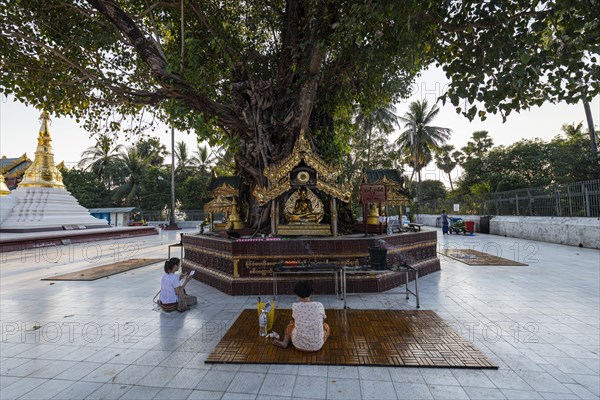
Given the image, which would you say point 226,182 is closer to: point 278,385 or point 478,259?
point 278,385

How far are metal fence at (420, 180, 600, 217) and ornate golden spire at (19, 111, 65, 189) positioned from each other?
31.6 meters

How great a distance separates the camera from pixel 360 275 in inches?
264

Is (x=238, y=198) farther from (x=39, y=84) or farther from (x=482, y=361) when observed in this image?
(x=482, y=361)

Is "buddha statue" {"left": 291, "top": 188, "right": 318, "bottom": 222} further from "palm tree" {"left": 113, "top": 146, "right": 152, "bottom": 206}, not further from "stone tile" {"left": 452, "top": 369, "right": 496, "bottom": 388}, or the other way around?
"palm tree" {"left": 113, "top": 146, "right": 152, "bottom": 206}

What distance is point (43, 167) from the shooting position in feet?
70.3

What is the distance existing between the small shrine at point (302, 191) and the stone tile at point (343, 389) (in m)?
4.63

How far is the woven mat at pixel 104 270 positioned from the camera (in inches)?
336

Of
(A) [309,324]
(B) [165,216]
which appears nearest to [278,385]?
(A) [309,324]

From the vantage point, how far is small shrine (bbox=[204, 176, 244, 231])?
9.55 m

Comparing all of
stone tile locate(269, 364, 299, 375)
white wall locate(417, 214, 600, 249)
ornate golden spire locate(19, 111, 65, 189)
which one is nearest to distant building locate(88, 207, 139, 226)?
ornate golden spire locate(19, 111, 65, 189)

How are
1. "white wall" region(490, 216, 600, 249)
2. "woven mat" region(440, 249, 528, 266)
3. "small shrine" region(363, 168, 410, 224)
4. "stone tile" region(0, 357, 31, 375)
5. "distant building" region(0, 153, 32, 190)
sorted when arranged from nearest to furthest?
"stone tile" region(0, 357, 31, 375) → "small shrine" region(363, 168, 410, 224) → "woven mat" region(440, 249, 528, 266) → "white wall" region(490, 216, 600, 249) → "distant building" region(0, 153, 32, 190)

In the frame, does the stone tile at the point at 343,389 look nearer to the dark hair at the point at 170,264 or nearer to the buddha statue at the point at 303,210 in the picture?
the dark hair at the point at 170,264

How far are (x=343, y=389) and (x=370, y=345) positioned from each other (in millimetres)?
1086

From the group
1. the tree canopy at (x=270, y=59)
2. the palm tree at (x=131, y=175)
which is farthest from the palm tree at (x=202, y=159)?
the tree canopy at (x=270, y=59)
